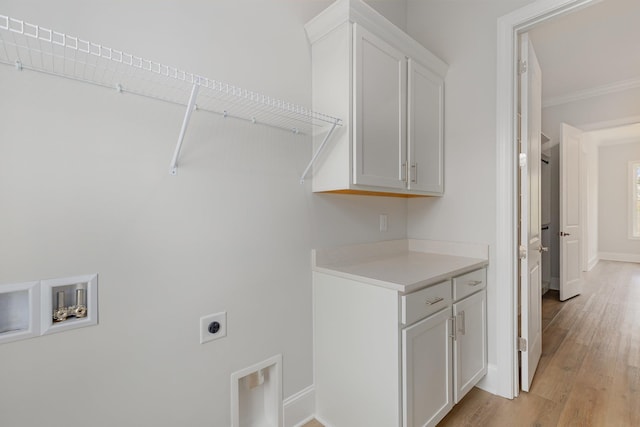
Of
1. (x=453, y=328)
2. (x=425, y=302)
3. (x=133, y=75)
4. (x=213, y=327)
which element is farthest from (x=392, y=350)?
(x=133, y=75)

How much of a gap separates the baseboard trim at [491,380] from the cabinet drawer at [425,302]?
75 cm

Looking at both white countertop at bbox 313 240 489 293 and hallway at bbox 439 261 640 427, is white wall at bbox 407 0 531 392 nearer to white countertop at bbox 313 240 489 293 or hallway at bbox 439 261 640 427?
white countertop at bbox 313 240 489 293

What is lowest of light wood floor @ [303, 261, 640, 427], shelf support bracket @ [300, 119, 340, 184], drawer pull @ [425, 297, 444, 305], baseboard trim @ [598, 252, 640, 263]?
light wood floor @ [303, 261, 640, 427]

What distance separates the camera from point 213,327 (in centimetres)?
134

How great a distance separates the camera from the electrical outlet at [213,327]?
131 cm

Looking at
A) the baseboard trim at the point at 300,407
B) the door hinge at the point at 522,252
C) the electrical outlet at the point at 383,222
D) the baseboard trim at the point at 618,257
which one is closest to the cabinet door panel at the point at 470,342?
the door hinge at the point at 522,252

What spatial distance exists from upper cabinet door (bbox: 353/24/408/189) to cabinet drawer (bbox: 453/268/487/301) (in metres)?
0.63

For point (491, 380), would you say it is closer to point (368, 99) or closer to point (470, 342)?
point (470, 342)

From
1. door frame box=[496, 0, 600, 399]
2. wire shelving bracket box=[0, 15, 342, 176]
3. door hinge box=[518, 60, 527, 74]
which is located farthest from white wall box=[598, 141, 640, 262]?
wire shelving bracket box=[0, 15, 342, 176]

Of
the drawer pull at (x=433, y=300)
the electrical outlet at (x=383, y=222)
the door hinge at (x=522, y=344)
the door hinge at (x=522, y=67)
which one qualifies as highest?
the door hinge at (x=522, y=67)

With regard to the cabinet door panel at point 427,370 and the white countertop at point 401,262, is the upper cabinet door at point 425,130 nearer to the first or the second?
the white countertop at point 401,262

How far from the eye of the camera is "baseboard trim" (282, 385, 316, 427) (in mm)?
1600

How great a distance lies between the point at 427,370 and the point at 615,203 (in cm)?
772

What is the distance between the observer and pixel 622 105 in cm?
372
